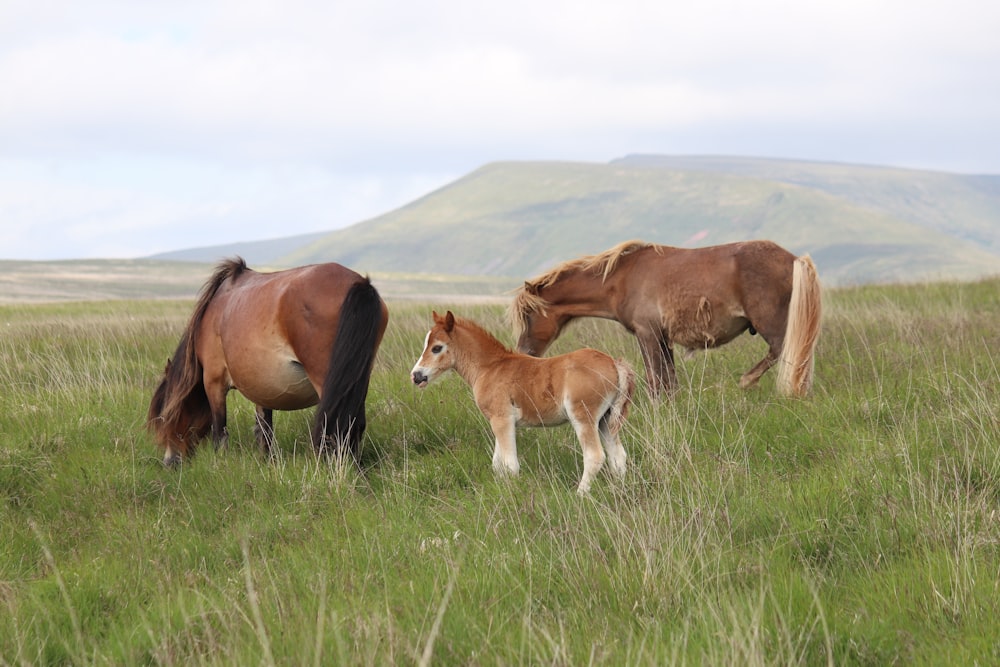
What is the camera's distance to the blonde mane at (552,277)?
947 cm

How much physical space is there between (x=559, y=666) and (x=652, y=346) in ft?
19.8

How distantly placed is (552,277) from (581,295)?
355 mm

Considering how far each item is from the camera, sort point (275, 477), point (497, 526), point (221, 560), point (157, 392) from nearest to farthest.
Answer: point (497, 526) < point (221, 560) < point (275, 477) < point (157, 392)

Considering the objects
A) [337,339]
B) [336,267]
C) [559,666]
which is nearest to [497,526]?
[559,666]

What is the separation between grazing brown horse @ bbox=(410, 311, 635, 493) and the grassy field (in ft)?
1.03

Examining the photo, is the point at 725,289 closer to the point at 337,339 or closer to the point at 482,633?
the point at 337,339

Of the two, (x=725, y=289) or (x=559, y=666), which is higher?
(x=725, y=289)

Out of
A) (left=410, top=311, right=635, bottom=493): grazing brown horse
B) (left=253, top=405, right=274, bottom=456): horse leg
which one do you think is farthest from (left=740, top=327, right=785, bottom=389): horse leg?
(left=253, top=405, right=274, bottom=456): horse leg

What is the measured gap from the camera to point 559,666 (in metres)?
3.36

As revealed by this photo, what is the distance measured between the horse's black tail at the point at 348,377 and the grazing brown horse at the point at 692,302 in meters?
2.73

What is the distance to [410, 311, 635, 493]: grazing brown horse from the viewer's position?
616 centimetres

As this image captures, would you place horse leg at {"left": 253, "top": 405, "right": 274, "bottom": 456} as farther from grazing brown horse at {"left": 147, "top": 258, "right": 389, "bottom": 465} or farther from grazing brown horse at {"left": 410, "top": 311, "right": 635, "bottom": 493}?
grazing brown horse at {"left": 410, "top": 311, "right": 635, "bottom": 493}

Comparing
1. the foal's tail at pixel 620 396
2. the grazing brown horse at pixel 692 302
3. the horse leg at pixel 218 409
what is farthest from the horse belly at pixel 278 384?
the grazing brown horse at pixel 692 302

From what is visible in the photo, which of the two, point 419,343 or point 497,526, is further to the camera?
point 419,343
